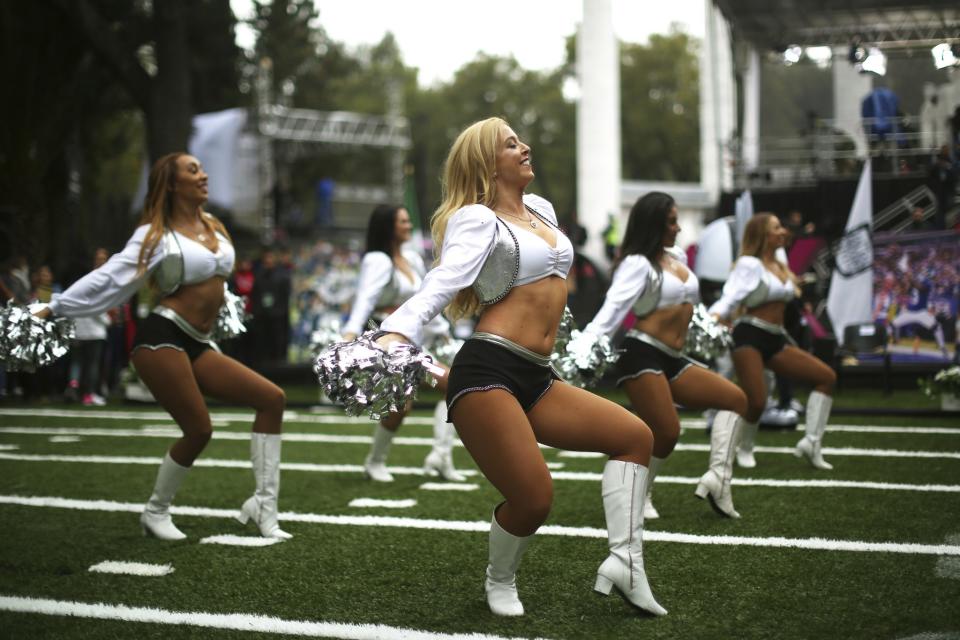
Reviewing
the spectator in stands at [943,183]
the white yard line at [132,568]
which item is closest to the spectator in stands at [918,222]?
the spectator in stands at [943,183]

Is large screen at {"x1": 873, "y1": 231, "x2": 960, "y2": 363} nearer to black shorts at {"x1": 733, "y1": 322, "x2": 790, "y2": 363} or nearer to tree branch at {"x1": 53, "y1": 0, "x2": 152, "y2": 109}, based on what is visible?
black shorts at {"x1": 733, "y1": 322, "x2": 790, "y2": 363}

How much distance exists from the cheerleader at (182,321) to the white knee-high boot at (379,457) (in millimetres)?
1985

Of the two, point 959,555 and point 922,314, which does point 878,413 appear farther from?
point 959,555

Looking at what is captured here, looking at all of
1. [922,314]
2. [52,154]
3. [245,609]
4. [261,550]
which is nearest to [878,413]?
[922,314]

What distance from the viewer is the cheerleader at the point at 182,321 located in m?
5.87

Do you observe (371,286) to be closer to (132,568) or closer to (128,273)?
(128,273)

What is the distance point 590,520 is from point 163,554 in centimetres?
244

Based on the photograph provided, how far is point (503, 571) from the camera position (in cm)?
438

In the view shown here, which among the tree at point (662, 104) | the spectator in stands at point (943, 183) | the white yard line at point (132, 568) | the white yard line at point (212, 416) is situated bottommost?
the white yard line at point (212, 416)

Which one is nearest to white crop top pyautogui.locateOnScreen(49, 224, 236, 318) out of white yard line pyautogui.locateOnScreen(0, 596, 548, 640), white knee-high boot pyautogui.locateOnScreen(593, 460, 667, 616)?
white yard line pyautogui.locateOnScreen(0, 596, 548, 640)

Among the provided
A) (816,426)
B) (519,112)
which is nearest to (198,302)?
(816,426)

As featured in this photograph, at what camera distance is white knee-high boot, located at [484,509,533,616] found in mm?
4285

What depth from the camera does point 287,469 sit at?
29.4 feet

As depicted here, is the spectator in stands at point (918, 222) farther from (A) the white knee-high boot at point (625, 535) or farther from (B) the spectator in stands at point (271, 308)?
(A) the white knee-high boot at point (625, 535)
